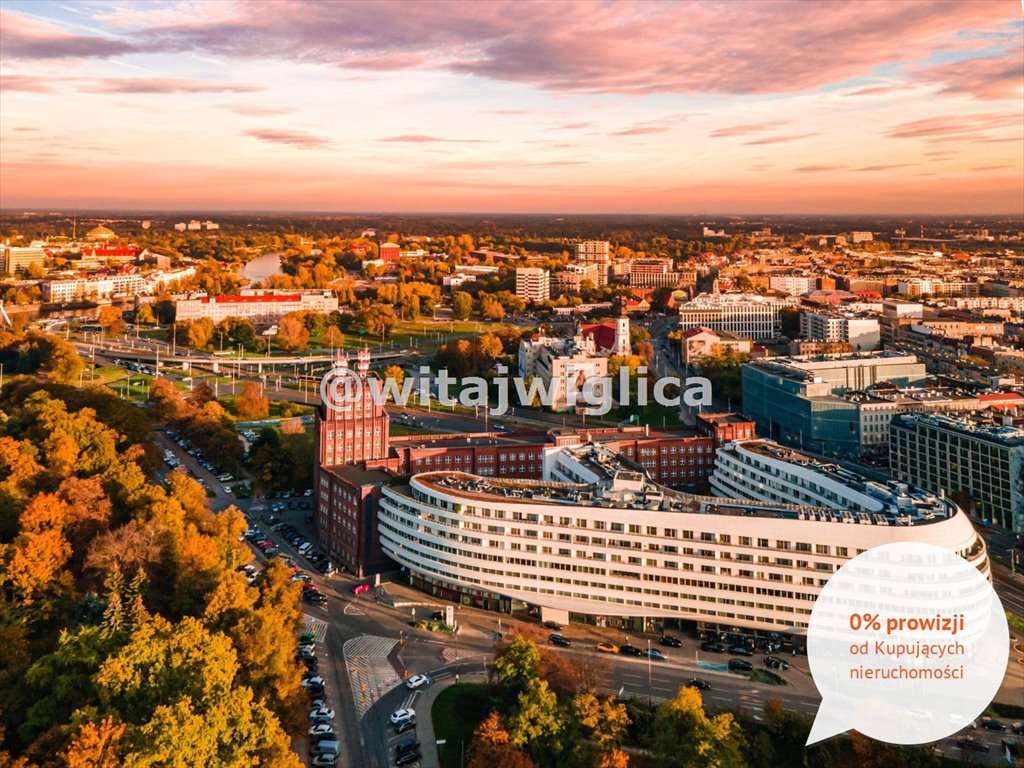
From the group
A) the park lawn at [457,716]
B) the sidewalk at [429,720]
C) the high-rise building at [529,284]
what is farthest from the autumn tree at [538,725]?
the high-rise building at [529,284]

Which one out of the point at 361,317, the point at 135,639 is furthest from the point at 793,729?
the point at 361,317

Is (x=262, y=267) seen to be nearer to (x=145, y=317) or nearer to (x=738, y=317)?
(x=145, y=317)

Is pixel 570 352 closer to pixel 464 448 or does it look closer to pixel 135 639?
pixel 464 448

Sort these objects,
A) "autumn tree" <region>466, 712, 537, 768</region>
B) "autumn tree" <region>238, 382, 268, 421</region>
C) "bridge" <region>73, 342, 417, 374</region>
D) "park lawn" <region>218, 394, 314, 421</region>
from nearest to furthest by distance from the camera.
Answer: "autumn tree" <region>466, 712, 537, 768</region> < "autumn tree" <region>238, 382, 268, 421</region> < "park lawn" <region>218, 394, 314, 421</region> < "bridge" <region>73, 342, 417, 374</region>

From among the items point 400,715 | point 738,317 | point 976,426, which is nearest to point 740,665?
point 400,715

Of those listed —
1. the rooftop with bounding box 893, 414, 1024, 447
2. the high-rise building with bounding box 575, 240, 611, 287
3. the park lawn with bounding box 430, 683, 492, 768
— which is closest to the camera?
the park lawn with bounding box 430, 683, 492, 768

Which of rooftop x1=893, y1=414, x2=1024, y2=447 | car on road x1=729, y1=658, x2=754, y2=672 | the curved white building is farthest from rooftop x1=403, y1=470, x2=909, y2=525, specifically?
rooftop x1=893, y1=414, x2=1024, y2=447

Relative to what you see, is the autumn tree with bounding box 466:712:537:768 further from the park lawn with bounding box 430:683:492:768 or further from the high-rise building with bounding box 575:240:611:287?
the high-rise building with bounding box 575:240:611:287

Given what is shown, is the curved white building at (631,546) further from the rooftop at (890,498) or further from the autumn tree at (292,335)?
the autumn tree at (292,335)
